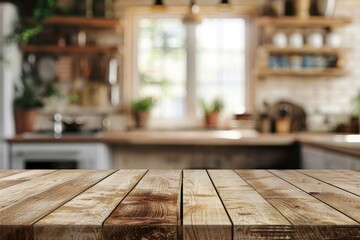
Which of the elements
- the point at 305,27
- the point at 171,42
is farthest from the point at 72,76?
the point at 305,27

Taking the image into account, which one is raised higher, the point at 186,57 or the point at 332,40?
the point at 332,40

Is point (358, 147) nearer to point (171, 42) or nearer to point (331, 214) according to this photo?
point (331, 214)

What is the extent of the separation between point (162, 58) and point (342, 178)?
3817 mm

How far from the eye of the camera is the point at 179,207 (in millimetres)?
1131

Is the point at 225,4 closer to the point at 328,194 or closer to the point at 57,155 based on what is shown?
the point at 57,155

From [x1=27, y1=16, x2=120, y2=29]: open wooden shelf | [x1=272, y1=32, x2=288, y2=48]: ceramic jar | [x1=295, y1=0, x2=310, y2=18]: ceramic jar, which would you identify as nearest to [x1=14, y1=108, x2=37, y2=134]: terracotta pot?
[x1=27, y1=16, x2=120, y2=29]: open wooden shelf

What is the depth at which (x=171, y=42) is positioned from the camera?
17.6ft

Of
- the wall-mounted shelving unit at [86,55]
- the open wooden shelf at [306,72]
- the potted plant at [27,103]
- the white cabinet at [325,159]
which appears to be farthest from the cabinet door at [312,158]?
the potted plant at [27,103]

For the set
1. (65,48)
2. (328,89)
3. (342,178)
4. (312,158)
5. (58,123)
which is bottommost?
(312,158)

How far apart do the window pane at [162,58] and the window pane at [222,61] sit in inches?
7.4

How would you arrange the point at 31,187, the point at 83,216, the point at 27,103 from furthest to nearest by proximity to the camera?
the point at 27,103
the point at 31,187
the point at 83,216

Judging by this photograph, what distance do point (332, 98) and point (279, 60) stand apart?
0.68 m

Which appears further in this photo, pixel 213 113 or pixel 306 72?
pixel 213 113

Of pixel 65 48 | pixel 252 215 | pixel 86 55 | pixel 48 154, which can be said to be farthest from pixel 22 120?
pixel 252 215
